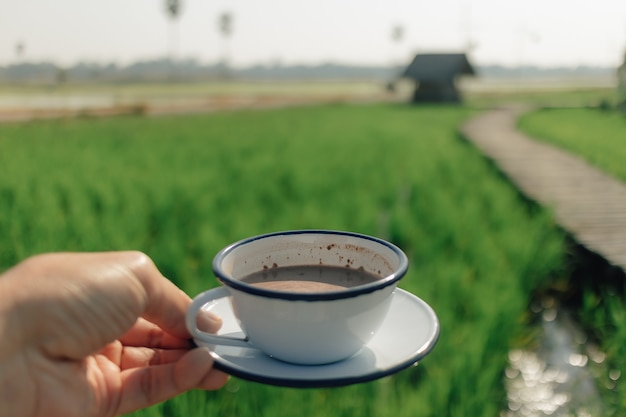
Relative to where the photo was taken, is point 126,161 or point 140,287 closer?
point 140,287

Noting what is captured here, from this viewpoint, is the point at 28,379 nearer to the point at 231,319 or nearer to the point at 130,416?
the point at 231,319

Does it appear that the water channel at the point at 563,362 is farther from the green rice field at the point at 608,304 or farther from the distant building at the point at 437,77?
the distant building at the point at 437,77

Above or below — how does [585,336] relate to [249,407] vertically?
below

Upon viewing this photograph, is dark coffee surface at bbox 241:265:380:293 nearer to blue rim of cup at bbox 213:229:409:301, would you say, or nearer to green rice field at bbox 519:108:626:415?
blue rim of cup at bbox 213:229:409:301

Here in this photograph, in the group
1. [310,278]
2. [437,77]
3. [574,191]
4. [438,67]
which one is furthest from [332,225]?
[438,67]

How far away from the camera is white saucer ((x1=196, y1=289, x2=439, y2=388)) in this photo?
80cm

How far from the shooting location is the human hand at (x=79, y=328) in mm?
853

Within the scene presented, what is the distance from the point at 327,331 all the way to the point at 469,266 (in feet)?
9.93

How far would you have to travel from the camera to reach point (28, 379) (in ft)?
2.96

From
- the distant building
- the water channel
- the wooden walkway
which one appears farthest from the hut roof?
the water channel

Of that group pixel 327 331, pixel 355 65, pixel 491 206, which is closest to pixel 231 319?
pixel 327 331

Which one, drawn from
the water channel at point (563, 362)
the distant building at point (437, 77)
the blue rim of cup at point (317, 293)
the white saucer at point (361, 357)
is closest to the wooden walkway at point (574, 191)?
the water channel at point (563, 362)

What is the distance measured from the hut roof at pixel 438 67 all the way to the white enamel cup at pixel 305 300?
1174 inches

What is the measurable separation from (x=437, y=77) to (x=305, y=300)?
30109mm
